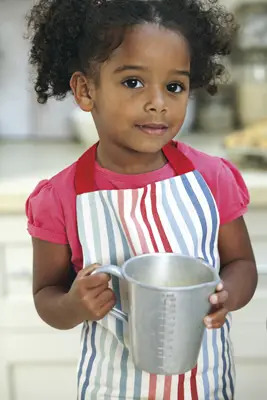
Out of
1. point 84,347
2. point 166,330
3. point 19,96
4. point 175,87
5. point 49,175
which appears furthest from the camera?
point 19,96

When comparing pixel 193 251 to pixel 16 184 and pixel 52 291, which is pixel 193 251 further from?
pixel 16 184

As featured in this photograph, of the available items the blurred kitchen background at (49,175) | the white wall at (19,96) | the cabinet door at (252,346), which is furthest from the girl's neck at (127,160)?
the white wall at (19,96)

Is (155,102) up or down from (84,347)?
up

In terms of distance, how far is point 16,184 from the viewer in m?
1.22

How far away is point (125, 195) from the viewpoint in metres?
0.78

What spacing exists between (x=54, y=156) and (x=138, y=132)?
792mm

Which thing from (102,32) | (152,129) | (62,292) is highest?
(102,32)

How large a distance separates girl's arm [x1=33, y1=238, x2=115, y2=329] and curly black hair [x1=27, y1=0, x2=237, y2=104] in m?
0.24

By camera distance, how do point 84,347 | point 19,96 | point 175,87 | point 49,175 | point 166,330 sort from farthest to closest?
point 19,96, point 49,175, point 84,347, point 175,87, point 166,330

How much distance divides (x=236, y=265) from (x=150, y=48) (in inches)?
12.5

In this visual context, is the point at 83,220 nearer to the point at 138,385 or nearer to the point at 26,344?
the point at 138,385

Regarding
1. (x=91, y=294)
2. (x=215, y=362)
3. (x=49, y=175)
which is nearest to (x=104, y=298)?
(x=91, y=294)

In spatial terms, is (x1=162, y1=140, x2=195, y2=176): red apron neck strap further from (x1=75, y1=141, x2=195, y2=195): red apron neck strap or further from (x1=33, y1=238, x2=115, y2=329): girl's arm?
(x1=33, y1=238, x2=115, y2=329): girl's arm

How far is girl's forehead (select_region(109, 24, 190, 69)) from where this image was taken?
705mm
